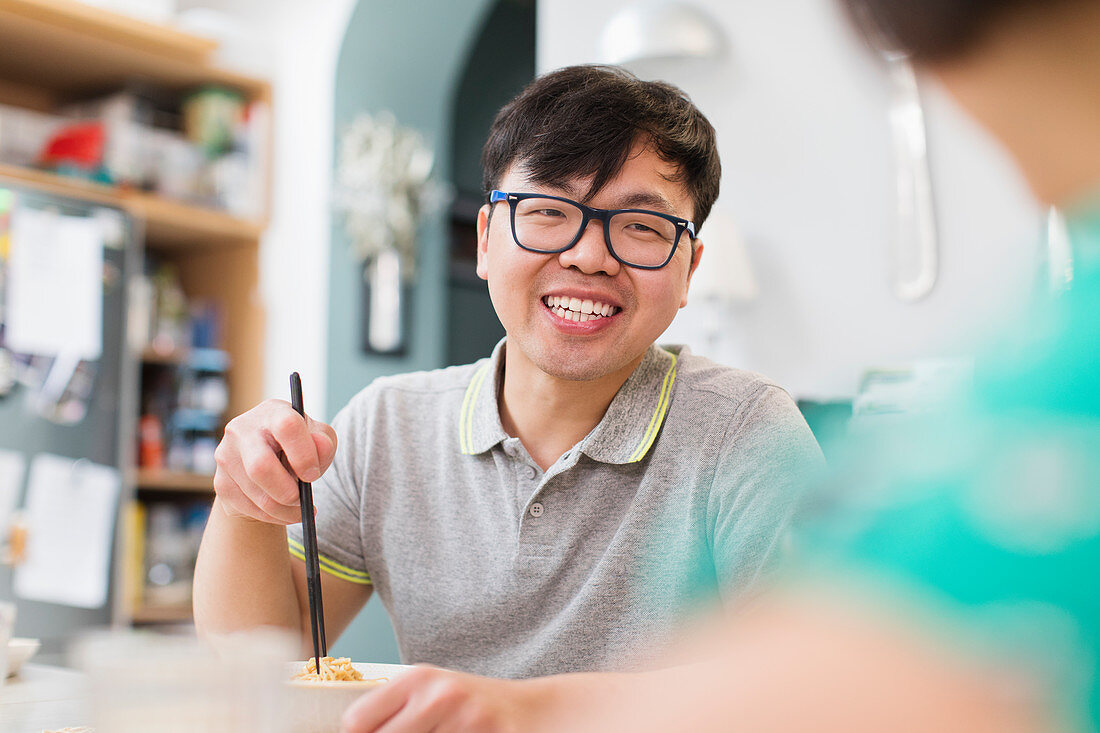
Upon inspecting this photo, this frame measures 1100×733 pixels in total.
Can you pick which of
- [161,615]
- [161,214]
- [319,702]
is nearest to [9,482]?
[161,615]

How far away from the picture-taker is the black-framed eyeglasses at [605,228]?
1.22 meters

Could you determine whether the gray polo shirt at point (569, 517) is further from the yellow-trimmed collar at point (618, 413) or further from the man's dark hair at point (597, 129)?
the man's dark hair at point (597, 129)

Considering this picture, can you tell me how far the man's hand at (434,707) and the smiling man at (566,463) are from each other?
0.53 meters

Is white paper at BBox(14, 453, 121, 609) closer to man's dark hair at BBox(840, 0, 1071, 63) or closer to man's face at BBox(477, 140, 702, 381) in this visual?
man's face at BBox(477, 140, 702, 381)

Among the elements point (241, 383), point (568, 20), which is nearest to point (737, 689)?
point (568, 20)

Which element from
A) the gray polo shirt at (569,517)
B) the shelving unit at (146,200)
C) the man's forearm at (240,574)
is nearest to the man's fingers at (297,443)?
the man's forearm at (240,574)

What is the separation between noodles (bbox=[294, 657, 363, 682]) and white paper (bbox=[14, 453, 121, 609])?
2591mm

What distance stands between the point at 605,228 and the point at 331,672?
0.65 meters

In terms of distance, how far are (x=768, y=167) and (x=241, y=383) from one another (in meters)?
2.22

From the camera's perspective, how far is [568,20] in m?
3.04

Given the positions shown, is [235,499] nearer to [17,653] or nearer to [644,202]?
[17,653]

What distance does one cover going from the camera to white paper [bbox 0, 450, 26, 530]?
9.71ft

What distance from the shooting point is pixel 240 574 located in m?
1.13

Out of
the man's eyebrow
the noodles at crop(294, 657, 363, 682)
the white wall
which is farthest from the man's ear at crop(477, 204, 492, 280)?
the white wall
